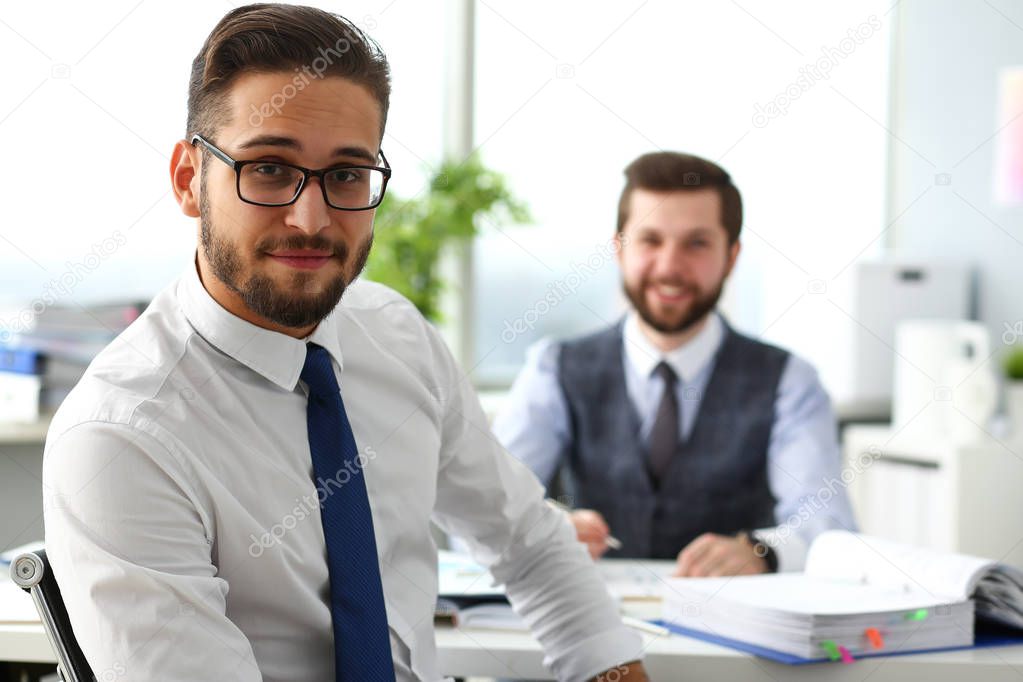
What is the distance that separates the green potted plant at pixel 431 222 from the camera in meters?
3.57

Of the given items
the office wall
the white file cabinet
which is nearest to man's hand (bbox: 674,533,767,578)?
the white file cabinet

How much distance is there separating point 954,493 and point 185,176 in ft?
9.74

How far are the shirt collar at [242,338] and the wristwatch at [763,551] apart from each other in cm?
96

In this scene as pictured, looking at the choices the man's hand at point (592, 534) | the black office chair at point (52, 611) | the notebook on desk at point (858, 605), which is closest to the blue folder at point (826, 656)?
the notebook on desk at point (858, 605)

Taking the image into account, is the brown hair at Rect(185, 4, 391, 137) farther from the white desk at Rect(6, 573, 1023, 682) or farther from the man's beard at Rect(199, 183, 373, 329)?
the white desk at Rect(6, 573, 1023, 682)

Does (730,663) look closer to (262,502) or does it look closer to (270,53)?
(262,502)

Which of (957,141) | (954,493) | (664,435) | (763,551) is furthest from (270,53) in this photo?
(957,141)

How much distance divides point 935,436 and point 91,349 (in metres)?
2.74

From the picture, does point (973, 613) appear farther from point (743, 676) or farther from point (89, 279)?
point (89, 279)

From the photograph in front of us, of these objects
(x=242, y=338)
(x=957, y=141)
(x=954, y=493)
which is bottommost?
(x=242, y=338)

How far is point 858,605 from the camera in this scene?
1.48 m

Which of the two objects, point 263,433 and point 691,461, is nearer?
point 263,433

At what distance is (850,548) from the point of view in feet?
5.57

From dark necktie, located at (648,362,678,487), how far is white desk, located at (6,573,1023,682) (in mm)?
826
